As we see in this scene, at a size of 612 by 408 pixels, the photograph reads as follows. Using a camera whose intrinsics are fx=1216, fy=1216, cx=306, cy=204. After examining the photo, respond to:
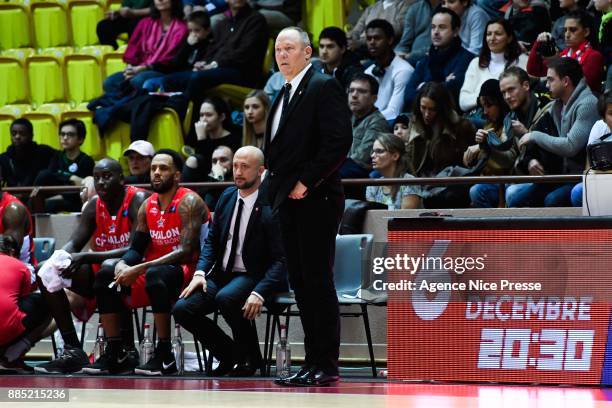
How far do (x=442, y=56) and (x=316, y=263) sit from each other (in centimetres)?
460

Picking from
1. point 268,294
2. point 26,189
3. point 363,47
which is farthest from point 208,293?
point 363,47

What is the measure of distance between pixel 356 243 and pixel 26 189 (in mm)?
3375

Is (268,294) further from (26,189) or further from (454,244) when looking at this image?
(26,189)

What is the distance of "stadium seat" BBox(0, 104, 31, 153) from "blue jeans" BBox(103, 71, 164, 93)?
47.6 inches

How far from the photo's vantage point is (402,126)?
10172 mm

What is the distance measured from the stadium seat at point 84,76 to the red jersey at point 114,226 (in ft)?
14.9

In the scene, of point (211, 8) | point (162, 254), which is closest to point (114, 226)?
point (162, 254)

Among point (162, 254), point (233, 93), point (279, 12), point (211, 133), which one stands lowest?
point (162, 254)

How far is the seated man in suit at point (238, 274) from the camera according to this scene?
8109mm

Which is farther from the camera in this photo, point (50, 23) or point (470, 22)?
point (50, 23)

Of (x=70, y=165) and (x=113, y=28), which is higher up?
(x=113, y=28)

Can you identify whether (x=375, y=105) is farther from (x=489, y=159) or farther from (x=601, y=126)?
(x=601, y=126)

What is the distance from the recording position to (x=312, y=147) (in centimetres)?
658

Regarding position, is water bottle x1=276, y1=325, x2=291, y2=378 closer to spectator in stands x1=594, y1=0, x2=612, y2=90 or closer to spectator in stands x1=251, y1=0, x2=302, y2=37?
spectator in stands x1=594, y1=0, x2=612, y2=90
